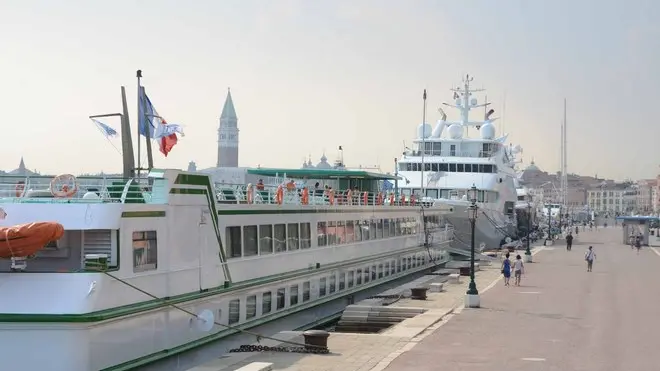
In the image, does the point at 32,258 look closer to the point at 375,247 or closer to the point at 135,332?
the point at 135,332

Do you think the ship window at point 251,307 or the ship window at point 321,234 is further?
the ship window at point 321,234

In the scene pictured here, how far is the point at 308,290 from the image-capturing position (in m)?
27.3

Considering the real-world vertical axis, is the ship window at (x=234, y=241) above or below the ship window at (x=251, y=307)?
above

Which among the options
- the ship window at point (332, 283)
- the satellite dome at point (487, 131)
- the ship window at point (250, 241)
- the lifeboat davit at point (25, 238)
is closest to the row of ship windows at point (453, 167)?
the satellite dome at point (487, 131)

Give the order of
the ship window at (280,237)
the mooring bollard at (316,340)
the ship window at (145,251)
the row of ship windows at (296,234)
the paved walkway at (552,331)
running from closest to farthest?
the ship window at (145,251) < the paved walkway at (552,331) < the mooring bollard at (316,340) < the row of ship windows at (296,234) < the ship window at (280,237)

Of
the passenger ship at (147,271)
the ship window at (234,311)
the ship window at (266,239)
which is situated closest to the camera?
the passenger ship at (147,271)

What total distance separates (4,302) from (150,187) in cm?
415

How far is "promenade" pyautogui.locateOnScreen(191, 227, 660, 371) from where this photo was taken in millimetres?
18062

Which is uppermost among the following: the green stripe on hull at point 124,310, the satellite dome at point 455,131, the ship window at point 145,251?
the satellite dome at point 455,131

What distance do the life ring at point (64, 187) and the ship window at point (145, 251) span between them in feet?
4.79

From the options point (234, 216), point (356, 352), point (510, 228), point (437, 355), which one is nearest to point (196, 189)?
point (234, 216)

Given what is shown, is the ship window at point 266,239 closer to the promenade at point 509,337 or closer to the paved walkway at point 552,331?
the promenade at point 509,337

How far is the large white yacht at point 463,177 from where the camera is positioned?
64.1m

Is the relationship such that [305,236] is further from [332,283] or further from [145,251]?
[145,251]
